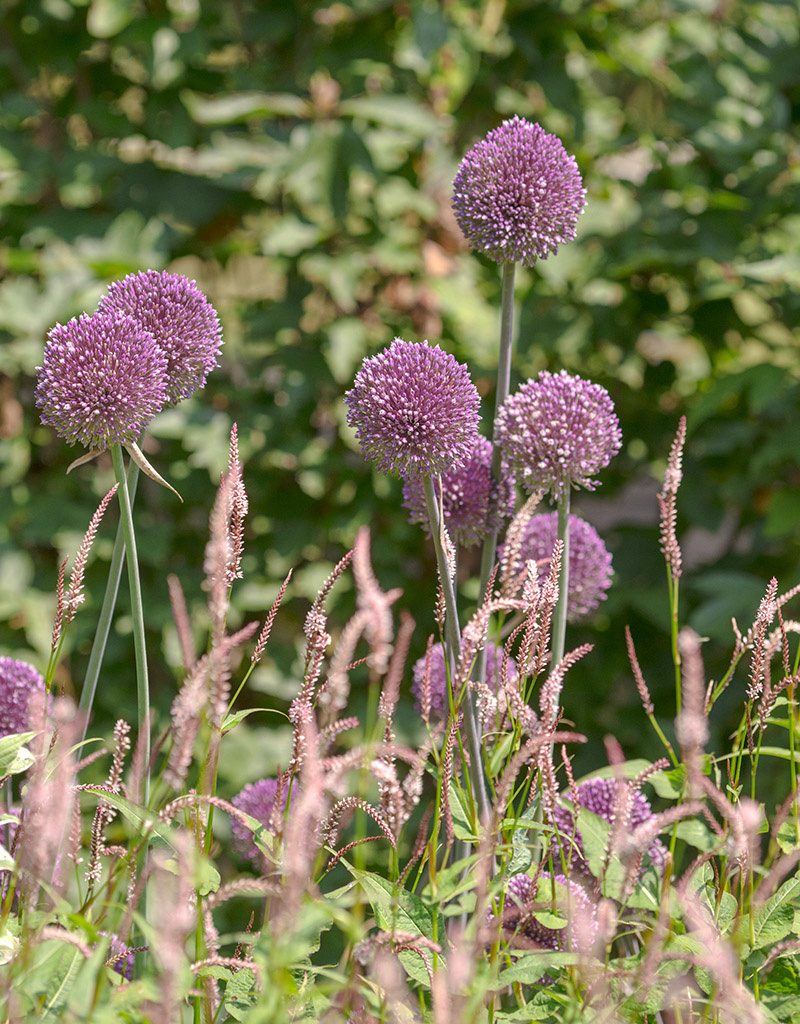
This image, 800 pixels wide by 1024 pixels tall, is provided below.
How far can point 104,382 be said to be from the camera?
0.66 metres

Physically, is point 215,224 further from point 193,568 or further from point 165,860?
point 165,860

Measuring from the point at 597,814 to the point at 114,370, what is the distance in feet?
1.48

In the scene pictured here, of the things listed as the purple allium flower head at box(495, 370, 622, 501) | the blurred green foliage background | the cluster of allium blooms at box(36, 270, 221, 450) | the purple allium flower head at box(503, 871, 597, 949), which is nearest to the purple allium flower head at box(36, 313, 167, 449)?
the cluster of allium blooms at box(36, 270, 221, 450)

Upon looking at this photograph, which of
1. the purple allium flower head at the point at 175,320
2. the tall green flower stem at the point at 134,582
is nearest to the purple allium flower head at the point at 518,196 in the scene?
the purple allium flower head at the point at 175,320

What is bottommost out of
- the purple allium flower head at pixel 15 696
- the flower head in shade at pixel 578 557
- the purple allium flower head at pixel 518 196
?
the purple allium flower head at pixel 15 696

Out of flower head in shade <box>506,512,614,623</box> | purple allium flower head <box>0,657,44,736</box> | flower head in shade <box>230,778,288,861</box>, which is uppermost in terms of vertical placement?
flower head in shade <box>506,512,614,623</box>

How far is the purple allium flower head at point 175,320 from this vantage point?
2.34ft

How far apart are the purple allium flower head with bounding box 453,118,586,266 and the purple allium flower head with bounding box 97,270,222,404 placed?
8.2 inches

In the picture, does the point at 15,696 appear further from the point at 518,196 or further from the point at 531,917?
the point at 518,196

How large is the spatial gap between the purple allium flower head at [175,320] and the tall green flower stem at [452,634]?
7.1 inches

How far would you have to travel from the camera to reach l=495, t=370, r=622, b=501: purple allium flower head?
733 mm

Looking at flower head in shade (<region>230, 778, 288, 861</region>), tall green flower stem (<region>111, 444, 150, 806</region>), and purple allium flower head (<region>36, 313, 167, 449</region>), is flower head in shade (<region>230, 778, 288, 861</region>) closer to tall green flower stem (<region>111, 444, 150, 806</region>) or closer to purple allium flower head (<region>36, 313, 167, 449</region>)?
tall green flower stem (<region>111, 444, 150, 806</region>)

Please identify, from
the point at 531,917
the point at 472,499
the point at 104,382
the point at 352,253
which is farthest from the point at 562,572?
the point at 352,253

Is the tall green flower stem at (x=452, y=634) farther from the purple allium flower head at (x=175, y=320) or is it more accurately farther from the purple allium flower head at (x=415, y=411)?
the purple allium flower head at (x=175, y=320)
